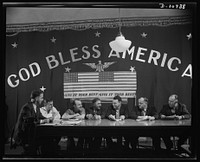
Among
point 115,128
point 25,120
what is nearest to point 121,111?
point 115,128

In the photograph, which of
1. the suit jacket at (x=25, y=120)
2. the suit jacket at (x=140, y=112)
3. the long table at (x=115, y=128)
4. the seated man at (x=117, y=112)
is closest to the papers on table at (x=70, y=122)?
the long table at (x=115, y=128)

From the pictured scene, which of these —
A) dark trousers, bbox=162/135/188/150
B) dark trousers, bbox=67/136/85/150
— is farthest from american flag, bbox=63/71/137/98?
dark trousers, bbox=162/135/188/150

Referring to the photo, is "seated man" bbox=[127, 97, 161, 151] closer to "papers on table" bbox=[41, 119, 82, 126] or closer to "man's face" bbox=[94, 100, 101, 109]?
"man's face" bbox=[94, 100, 101, 109]

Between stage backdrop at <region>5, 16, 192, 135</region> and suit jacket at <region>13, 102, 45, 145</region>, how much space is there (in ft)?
0.21

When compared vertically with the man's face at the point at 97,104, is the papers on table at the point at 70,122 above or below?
below

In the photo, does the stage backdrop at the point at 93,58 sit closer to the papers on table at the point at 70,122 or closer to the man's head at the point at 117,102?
the man's head at the point at 117,102

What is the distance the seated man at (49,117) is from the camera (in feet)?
13.7

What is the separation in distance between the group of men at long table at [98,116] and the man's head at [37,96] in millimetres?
75

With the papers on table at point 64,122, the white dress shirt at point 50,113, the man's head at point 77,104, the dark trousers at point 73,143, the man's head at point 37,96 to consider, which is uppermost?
the man's head at point 37,96

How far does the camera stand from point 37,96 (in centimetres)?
423

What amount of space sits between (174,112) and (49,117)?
1425mm

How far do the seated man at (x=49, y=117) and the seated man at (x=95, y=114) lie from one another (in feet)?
1.12

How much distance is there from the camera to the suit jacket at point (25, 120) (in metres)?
4.20

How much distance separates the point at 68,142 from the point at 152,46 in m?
1.46
